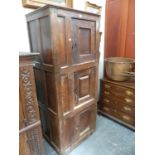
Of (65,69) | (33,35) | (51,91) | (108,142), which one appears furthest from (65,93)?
(108,142)

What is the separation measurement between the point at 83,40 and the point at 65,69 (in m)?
0.37

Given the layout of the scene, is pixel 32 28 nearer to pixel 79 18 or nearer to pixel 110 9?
pixel 79 18

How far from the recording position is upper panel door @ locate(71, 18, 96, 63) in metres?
1.29

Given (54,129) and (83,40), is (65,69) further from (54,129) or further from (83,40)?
(54,129)

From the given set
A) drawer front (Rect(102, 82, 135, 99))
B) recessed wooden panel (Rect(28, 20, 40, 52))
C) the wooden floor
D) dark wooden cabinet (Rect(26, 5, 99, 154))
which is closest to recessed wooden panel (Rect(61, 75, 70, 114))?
dark wooden cabinet (Rect(26, 5, 99, 154))

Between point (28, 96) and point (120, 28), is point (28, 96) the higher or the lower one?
the lower one

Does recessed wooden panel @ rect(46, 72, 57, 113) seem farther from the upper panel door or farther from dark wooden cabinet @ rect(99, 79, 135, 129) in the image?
dark wooden cabinet @ rect(99, 79, 135, 129)

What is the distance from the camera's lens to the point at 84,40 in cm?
140

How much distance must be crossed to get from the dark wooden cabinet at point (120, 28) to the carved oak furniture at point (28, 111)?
163 cm

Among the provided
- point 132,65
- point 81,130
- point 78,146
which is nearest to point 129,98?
point 132,65

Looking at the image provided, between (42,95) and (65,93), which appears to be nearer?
(65,93)

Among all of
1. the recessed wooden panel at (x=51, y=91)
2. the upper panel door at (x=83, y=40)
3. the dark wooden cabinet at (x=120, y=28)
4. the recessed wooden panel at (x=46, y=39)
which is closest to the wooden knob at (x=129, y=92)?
the dark wooden cabinet at (x=120, y=28)
